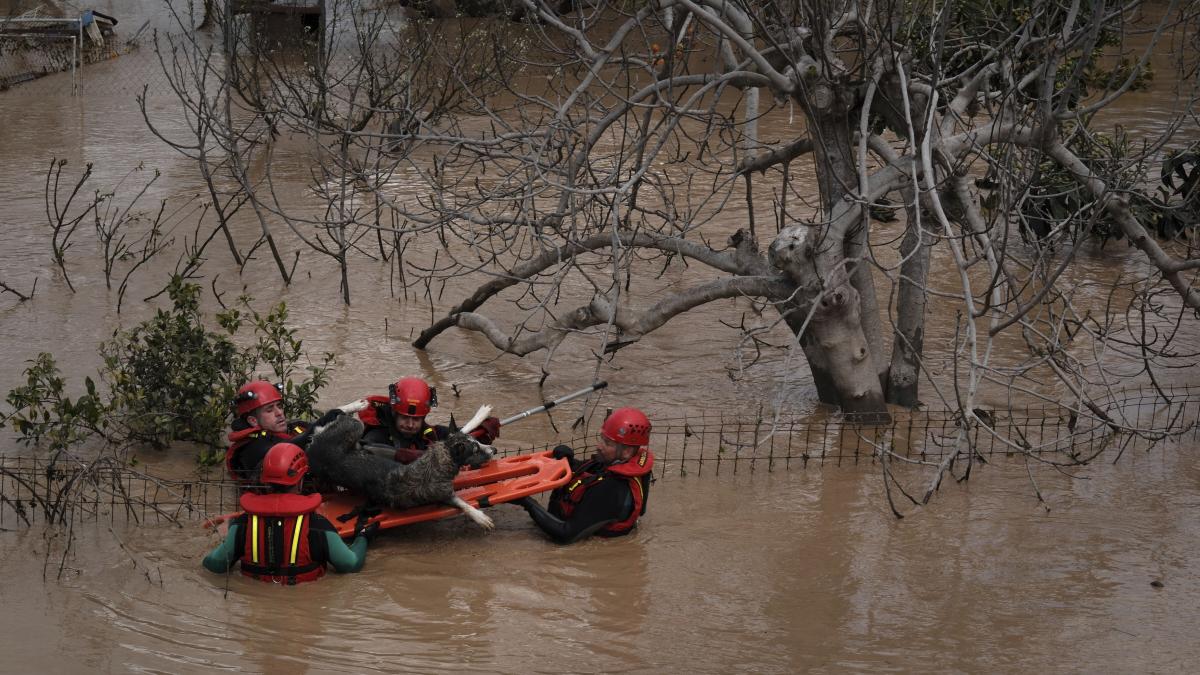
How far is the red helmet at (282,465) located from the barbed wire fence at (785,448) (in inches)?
30.9

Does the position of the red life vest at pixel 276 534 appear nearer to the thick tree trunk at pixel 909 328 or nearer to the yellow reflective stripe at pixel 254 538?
the yellow reflective stripe at pixel 254 538

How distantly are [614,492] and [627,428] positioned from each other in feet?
1.04

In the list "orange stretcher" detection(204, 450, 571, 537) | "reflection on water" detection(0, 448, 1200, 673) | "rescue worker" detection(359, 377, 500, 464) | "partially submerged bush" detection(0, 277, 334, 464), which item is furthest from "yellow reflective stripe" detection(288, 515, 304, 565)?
"partially submerged bush" detection(0, 277, 334, 464)

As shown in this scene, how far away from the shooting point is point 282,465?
5.78 metres

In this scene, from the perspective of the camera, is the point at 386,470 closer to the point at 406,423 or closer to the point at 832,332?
the point at 406,423

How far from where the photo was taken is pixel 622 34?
756 centimetres

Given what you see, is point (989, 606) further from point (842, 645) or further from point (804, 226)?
point (804, 226)

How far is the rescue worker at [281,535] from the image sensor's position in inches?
229

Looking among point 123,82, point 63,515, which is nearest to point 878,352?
point 63,515

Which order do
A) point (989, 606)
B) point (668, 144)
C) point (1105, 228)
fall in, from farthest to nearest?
point (668, 144) < point (1105, 228) < point (989, 606)

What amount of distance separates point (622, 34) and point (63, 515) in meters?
3.83

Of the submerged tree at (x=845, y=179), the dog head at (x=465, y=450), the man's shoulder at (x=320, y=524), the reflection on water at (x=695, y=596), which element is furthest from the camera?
the submerged tree at (x=845, y=179)

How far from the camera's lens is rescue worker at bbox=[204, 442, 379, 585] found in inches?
229

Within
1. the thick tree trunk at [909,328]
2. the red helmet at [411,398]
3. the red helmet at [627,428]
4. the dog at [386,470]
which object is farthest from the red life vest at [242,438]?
the thick tree trunk at [909,328]
